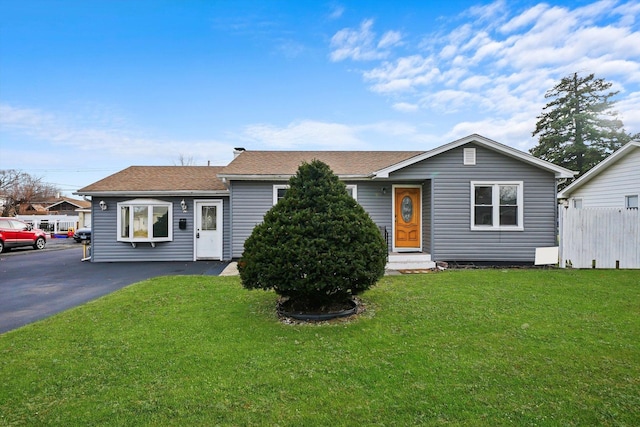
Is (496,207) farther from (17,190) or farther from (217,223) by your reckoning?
(17,190)

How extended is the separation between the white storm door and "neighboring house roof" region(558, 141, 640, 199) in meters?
15.5

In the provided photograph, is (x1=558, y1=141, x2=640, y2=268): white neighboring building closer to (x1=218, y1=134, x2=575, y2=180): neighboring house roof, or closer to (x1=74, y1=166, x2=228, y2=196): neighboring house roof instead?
(x1=218, y1=134, x2=575, y2=180): neighboring house roof

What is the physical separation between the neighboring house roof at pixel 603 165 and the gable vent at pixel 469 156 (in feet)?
22.1

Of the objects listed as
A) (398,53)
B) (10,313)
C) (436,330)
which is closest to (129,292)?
(10,313)

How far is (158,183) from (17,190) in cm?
4875

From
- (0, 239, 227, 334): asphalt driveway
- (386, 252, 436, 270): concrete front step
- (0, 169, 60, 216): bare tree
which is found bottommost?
(0, 239, 227, 334): asphalt driveway

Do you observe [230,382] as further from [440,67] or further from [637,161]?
[637,161]

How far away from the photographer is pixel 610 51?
1399 centimetres

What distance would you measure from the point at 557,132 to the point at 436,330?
32.2 metres

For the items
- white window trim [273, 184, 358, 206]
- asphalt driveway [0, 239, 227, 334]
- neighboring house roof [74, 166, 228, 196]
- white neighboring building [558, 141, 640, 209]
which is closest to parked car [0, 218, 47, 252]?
asphalt driveway [0, 239, 227, 334]

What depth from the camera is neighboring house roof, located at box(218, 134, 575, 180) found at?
33.4ft

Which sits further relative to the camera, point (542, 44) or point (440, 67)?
point (440, 67)

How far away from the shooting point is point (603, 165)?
13906mm

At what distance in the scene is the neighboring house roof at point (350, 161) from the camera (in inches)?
401
